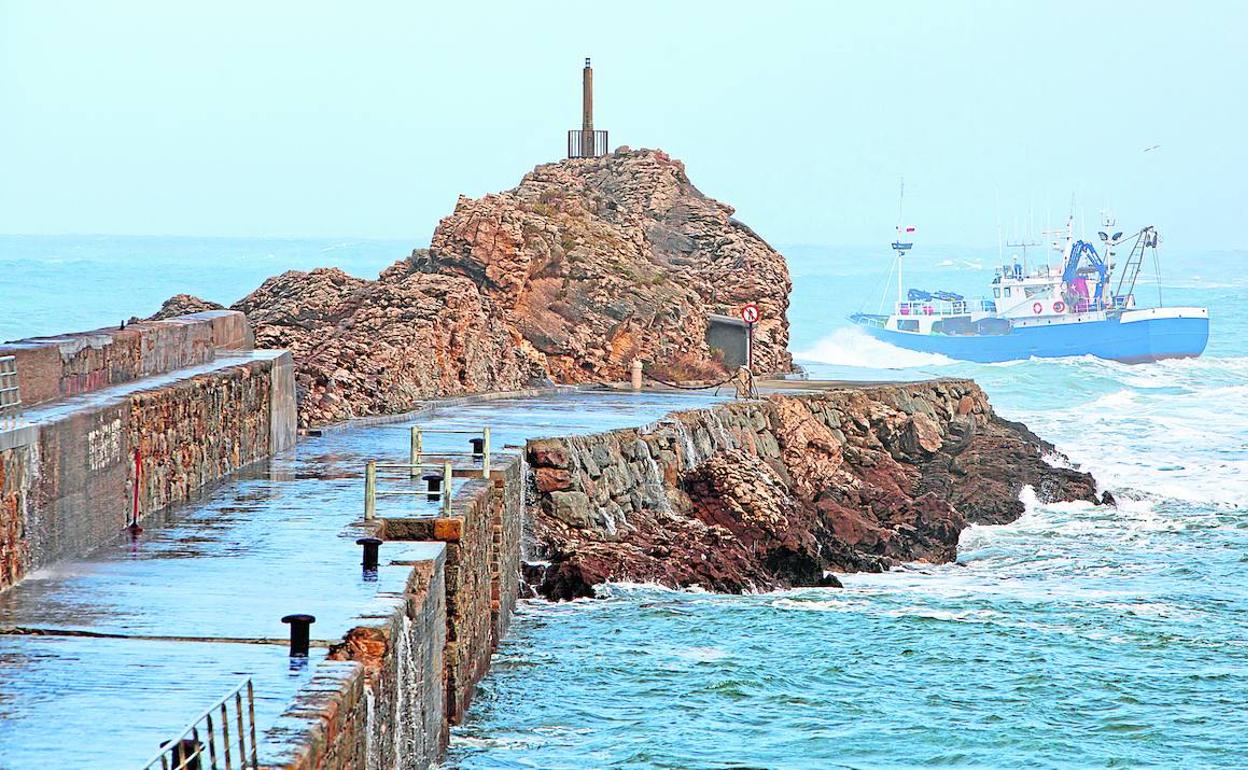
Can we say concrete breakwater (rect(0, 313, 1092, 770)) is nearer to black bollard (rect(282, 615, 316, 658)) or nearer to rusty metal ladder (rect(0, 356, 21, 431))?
black bollard (rect(282, 615, 316, 658))

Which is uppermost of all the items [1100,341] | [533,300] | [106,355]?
[533,300]

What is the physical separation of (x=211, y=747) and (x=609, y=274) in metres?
30.9

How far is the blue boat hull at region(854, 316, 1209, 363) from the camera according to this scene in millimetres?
90125

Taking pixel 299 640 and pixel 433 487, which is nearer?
pixel 299 640

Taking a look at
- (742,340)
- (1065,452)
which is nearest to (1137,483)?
(1065,452)

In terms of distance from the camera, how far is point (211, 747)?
24.9ft

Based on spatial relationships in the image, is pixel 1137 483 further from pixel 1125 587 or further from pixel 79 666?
pixel 79 666

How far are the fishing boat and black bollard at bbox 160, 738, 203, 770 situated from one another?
85.3m

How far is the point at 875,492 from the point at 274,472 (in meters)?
13.0

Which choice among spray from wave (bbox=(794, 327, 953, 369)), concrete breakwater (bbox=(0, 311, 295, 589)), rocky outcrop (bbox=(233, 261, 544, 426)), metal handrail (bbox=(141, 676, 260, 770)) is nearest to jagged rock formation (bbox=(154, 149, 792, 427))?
rocky outcrop (bbox=(233, 261, 544, 426))

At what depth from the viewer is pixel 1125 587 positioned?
25.7 meters

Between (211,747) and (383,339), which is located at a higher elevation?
(383,339)

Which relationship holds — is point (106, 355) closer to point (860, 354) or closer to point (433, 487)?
point (433, 487)

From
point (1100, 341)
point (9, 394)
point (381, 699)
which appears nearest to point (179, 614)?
point (381, 699)
